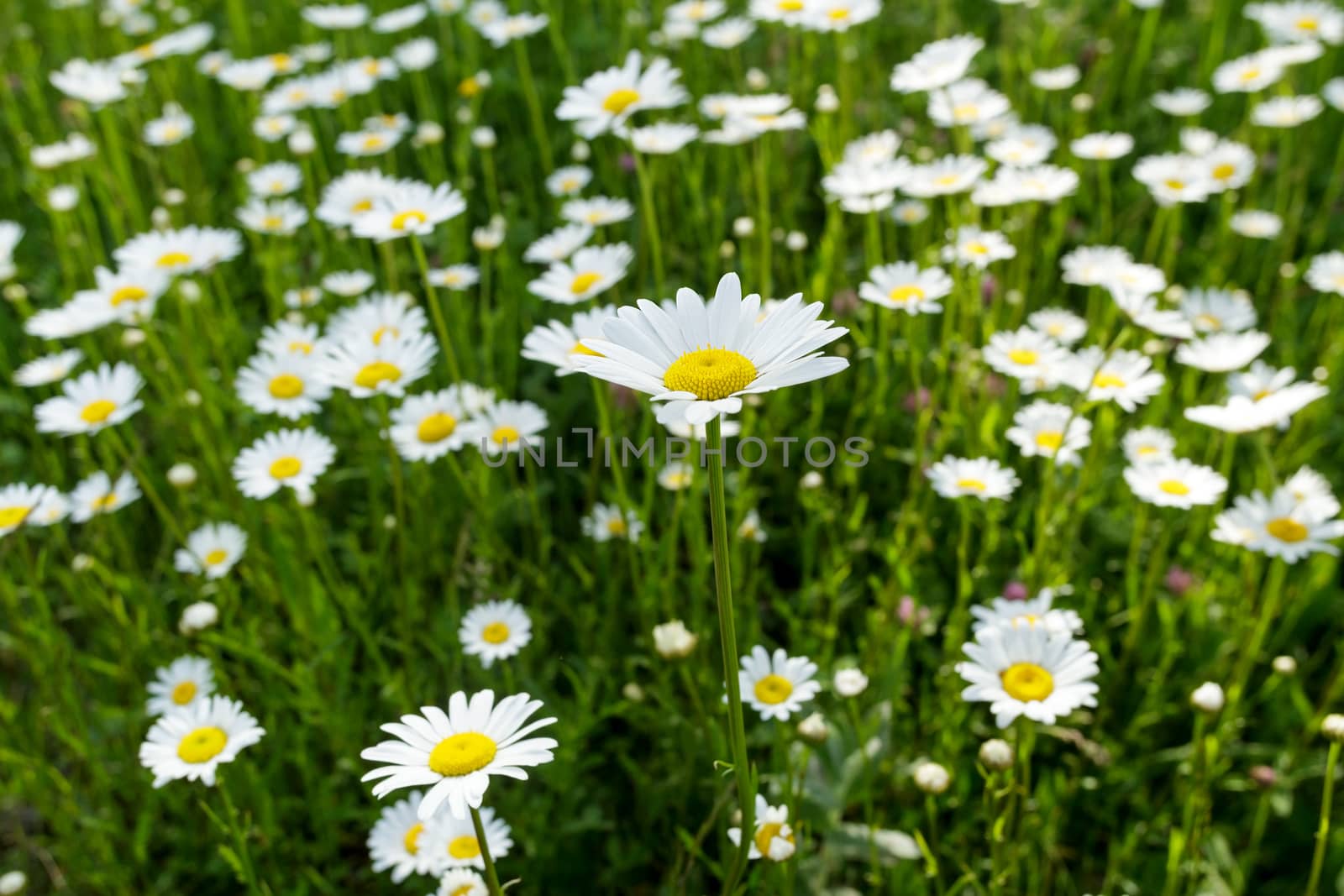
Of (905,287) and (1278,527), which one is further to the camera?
(905,287)

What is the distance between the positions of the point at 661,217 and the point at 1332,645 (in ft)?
6.92

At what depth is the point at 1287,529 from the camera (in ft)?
6.70

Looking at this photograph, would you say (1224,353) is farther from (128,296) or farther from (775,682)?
(128,296)

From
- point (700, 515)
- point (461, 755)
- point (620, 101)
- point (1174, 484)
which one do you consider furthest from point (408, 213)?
point (1174, 484)

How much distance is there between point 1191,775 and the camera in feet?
6.43

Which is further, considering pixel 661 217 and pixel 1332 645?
pixel 661 217

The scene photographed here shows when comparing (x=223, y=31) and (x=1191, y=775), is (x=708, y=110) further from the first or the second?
(x=223, y=31)

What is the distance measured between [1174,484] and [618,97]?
5.03 feet

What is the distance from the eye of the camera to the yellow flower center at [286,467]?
90.1 inches

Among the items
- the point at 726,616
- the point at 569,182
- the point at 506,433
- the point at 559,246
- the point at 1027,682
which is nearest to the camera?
the point at 726,616

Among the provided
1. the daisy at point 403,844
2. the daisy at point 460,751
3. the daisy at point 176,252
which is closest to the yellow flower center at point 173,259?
the daisy at point 176,252

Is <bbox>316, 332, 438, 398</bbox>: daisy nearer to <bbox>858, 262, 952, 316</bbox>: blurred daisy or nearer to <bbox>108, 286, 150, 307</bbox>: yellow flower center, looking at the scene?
<bbox>108, 286, 150, 307</bbox>: yellow flower center

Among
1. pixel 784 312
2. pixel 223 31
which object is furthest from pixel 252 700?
pixel 223 31

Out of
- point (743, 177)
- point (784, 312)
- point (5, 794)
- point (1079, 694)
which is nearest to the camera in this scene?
point (784, 312)
